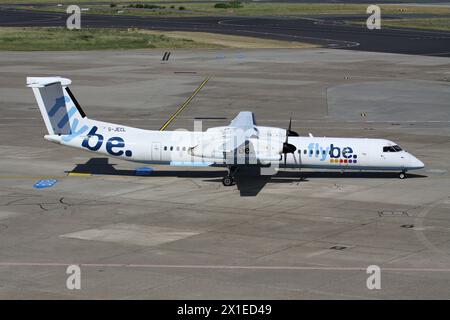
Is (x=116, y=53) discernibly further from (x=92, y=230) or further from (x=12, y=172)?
(x=92, y=230)

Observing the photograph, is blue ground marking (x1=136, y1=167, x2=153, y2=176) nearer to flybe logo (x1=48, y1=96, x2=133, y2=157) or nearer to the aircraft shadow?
the aircraft shadow

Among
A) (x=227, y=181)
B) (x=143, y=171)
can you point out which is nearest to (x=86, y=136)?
(x=143, y=171)

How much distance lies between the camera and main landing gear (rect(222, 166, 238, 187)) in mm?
52812

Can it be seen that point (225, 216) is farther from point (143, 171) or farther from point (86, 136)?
point (143, 171)

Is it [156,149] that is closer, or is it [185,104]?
[156,149]

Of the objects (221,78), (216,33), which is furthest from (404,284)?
(216,33)

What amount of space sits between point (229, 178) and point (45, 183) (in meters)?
11.2

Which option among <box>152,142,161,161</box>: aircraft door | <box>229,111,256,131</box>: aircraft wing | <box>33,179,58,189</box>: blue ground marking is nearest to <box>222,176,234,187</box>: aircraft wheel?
<box>229,111,256,131</box>: aircraft wing

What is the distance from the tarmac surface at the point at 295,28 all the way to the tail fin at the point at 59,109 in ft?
263

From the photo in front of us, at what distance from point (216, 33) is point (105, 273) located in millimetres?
113893

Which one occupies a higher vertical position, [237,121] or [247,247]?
[237,121]

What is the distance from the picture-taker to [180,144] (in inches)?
2111

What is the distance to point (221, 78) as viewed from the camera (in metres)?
102
